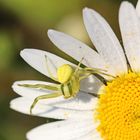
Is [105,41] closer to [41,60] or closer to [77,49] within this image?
[77,49]

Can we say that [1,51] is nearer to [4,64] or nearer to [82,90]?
[4,64]

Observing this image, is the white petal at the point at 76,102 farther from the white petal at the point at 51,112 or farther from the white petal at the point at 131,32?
the white petal at the point at 131,32

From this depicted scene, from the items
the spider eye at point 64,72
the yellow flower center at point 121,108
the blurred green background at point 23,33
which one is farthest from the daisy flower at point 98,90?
the blurred green background at point 23,33

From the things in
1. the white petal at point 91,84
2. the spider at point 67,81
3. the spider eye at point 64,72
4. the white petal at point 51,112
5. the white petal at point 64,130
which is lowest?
the white petal at point 64,130

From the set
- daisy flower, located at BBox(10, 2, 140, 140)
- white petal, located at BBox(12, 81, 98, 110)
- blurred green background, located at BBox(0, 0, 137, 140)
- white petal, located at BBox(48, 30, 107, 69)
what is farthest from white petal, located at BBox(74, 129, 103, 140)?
blurred green background, located at BBox(0, 0, 137, 140)

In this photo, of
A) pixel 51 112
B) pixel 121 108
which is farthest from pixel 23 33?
pixel 121 108

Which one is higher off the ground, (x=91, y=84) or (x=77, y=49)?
(x=77, y=49)

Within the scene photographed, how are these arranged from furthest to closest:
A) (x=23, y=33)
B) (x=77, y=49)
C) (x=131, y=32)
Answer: (x=23, y=33) < (x=77, y=49) < (x=131, y=32)

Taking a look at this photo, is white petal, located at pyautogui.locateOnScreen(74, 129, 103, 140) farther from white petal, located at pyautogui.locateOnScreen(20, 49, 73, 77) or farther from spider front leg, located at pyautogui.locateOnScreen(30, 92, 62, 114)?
white petal, located at pyautogui.locateOnScreen(20, 49, 73, 77)
